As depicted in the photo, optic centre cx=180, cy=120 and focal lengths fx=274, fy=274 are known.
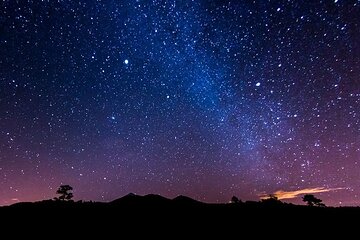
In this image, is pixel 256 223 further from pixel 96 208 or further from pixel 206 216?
pixel 96 208

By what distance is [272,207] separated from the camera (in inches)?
655

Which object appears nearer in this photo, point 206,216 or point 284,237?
point 284,237

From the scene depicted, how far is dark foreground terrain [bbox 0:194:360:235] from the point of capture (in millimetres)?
12453

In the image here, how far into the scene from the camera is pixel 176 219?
46.4ft

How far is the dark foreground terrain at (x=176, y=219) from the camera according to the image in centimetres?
1245

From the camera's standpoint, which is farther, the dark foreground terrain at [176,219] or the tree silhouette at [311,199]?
the tree silhouette at [311,199]

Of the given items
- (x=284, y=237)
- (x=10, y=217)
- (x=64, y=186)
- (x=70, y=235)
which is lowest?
(x=284, y=237)

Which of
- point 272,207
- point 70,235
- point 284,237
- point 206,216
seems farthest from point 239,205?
point 70,235

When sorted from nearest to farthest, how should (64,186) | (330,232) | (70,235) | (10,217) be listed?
(70,235) < (330,232) < (10,217) < (64,186)

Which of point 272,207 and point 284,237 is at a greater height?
point 272,207

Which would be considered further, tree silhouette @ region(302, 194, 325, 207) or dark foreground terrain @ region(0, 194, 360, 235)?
tree silhouette @ region(302, 194, 325, 207)

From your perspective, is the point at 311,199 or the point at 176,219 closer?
the point at 176,219

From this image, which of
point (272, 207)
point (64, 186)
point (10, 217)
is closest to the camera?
point (10, 217)

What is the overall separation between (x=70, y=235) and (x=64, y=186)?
17149mm
